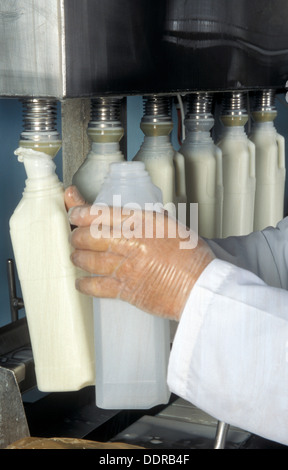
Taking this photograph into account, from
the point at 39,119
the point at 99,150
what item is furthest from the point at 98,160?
the point at 39,119

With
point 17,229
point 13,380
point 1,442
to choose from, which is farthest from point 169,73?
point 1,442

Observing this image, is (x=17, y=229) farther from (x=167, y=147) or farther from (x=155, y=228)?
(x=167, y=147)

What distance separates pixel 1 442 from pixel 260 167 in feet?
2.99

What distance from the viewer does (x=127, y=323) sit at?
3.03 feet

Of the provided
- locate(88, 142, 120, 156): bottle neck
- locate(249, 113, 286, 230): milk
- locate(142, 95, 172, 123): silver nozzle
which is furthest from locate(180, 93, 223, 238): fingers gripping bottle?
locate(88, 142, 120, 156): bottle neck

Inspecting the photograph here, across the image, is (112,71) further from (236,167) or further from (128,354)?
(236,167)

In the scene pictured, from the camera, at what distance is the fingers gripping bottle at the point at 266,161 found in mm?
1582

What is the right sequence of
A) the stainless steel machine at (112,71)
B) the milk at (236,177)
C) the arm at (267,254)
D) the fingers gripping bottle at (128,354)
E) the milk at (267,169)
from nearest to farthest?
1. the stainless steel machine at (112,71)
2. the fingers gripping bottle at (128,354)
3. the arm at (267,254)
4. the milk at (236,177)
5. the milk at (267,169)

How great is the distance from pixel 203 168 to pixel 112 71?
1.58ft

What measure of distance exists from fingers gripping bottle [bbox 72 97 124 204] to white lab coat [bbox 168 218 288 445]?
23 cm

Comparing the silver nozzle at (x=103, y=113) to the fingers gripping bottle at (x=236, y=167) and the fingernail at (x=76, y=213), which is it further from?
the fingers gripping bottle at (x=236, y=167)

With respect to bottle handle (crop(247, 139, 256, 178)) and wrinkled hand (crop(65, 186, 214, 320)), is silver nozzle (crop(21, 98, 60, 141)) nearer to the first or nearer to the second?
wrinkled hand (crop(65, 186, 214, 320))

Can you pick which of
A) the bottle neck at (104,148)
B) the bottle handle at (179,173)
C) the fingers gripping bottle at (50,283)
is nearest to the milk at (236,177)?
the bottle handle at (179,173)

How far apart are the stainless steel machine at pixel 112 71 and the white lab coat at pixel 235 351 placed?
26 cm
